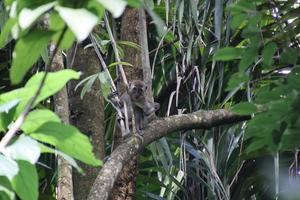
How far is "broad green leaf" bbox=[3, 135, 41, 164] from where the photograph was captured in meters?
0.65

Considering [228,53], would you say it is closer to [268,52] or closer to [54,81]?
[268,52]

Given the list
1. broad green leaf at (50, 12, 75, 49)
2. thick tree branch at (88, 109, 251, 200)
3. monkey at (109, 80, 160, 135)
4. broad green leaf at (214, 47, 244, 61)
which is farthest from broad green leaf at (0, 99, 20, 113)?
monkey at (109, 80, 160, 135)

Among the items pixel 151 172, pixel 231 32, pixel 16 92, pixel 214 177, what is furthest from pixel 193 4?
pixel 16 92

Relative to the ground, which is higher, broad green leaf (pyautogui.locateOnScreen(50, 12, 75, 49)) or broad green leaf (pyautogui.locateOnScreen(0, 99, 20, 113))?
broad green leaf (pyautogui.locateOnScreen(50, 12, 75, 49))

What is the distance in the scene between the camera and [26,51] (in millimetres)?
627

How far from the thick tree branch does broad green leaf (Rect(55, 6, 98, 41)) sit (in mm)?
1218

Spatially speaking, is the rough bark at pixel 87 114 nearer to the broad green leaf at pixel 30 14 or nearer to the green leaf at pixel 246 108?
the green leaf at pixel 246 108

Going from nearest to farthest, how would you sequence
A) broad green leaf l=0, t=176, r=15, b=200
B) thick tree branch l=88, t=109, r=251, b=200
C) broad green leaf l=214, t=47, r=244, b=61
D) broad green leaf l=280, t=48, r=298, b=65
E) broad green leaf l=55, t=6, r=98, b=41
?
1. broad green leaf l=55, t=6, r=98, b=41
2. broad green leaf l=0, t=176, r=15, b=200
3. broad green leaf l=214, t=47, r=244, b=61
4. broad green leaf l=280, t=48, r=298, b=65
5. thick tree branch l=88, t=109, r=251, b=200

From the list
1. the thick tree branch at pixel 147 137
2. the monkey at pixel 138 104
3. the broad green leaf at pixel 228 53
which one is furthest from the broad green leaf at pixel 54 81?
the monkey at pixel 138 104

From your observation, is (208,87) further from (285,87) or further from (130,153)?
(285,87)

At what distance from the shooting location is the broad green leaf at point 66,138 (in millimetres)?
685

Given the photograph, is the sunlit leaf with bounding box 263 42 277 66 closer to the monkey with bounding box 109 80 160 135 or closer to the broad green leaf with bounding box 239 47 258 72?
the broad green leaf with bounding box 239 47 258 72

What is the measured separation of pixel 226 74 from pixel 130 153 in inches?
32.7

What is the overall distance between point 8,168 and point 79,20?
0.65 ft
